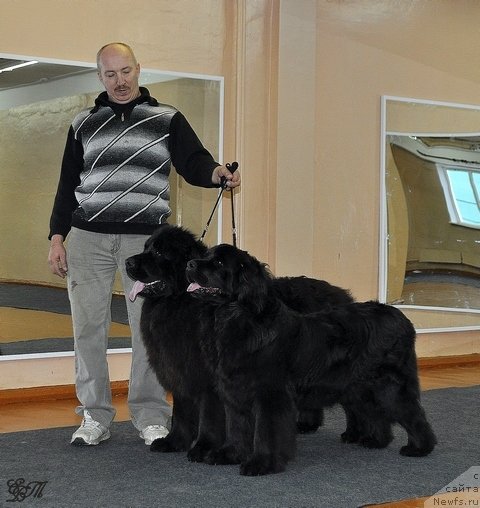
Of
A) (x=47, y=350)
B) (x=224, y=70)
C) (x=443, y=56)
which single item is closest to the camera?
(x=47, y=350)

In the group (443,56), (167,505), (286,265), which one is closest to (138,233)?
(167,505)

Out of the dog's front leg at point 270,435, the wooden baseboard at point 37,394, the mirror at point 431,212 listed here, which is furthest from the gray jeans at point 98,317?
the mirror at point 431,212

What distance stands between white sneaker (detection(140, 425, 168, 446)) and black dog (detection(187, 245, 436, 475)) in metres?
0.50

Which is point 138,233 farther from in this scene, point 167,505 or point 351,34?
point 351,34

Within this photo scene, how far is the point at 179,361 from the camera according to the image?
11.5 feet

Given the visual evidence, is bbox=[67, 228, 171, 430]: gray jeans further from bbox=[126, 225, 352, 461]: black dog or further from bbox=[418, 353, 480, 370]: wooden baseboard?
bbox=[418, 353, 480, 370]: wooden baseboard

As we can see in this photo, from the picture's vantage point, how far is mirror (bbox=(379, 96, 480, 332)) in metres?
6.70

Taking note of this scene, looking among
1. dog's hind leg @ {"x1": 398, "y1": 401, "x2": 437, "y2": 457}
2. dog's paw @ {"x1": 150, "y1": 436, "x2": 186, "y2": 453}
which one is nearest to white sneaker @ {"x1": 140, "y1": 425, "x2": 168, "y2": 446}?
dog's paw @ {"x1": 150, "y1": 436, "x2": 186, "y2": 453}

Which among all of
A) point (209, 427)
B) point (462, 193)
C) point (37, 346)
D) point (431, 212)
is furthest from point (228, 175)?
point (462, 193)

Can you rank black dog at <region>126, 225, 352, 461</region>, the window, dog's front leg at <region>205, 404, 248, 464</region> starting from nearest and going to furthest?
dog's front leg at <region>205, 404, 248, 464</region> < black dog at <region>126, 225, 352, 461</region> < the window

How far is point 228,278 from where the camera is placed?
10.7 feet

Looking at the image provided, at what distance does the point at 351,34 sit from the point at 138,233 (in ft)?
11.1

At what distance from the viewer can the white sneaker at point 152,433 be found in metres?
3.90

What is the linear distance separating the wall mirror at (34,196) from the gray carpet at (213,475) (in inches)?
45.3
